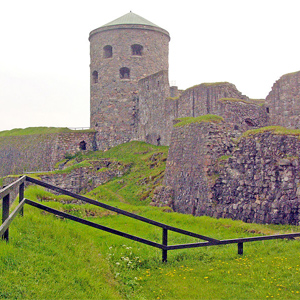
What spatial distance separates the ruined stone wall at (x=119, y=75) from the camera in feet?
104

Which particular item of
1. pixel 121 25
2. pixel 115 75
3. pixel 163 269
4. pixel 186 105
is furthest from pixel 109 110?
pixel 163 269

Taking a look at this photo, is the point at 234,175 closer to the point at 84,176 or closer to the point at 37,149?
the point at 84,176

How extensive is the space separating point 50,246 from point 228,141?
10.9 m

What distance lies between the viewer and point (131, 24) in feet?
104

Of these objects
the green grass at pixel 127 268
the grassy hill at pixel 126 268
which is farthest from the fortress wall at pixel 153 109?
the green grass at pixel 127 268

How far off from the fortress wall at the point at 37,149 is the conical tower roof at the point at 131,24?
8.38 meters

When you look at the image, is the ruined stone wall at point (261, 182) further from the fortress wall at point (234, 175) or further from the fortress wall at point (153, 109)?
the fortress wall at point (153, 109)

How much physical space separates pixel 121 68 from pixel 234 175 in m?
20.2

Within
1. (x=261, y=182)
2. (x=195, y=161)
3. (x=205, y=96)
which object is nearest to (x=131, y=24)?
(x=205, y=96)

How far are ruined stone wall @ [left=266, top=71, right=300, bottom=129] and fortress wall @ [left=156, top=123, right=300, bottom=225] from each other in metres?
4.60

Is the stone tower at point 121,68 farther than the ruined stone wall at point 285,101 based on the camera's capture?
Yes

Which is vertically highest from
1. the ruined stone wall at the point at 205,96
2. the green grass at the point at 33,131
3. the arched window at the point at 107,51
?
the arched window at the point at 107,51

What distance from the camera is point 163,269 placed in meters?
7.07

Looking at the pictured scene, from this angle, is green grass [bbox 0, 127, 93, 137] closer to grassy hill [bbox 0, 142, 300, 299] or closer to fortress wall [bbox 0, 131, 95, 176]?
fortress wall [bbox 0, 131, 95, 176]
